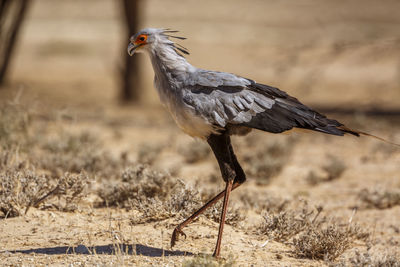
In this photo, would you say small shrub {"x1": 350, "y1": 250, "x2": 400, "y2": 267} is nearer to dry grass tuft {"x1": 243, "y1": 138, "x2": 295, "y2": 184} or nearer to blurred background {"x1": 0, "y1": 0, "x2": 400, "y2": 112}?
dry grass tuft {"x1": 243, "y1": 138, "x2": 295, "y2": 184}

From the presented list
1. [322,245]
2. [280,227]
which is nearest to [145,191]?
[280,227]

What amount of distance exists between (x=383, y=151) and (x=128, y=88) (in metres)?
7.79

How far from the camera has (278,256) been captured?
157 inches

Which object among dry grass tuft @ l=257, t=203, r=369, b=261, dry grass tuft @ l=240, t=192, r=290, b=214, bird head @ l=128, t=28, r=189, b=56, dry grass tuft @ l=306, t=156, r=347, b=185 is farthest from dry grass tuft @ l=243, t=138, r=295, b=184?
bird head @ l=128, t=28, r=189, b=56

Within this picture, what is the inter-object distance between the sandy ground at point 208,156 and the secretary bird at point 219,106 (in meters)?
0.55

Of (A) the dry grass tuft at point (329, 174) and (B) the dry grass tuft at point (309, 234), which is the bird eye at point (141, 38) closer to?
(B) the dry grass tuft at point (309, 234)

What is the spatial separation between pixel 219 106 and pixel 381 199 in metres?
2.86

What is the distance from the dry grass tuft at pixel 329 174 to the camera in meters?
6.83

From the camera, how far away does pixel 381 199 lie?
18.9 ft

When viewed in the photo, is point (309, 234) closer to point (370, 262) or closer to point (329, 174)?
point (370, 262)

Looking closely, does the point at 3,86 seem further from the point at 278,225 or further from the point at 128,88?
the point at 278,225

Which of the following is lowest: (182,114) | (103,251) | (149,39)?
(103,251)

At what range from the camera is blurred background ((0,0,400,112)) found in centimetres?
1338

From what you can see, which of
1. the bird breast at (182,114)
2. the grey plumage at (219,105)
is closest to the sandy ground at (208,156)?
the grey plumage at (219,105)
